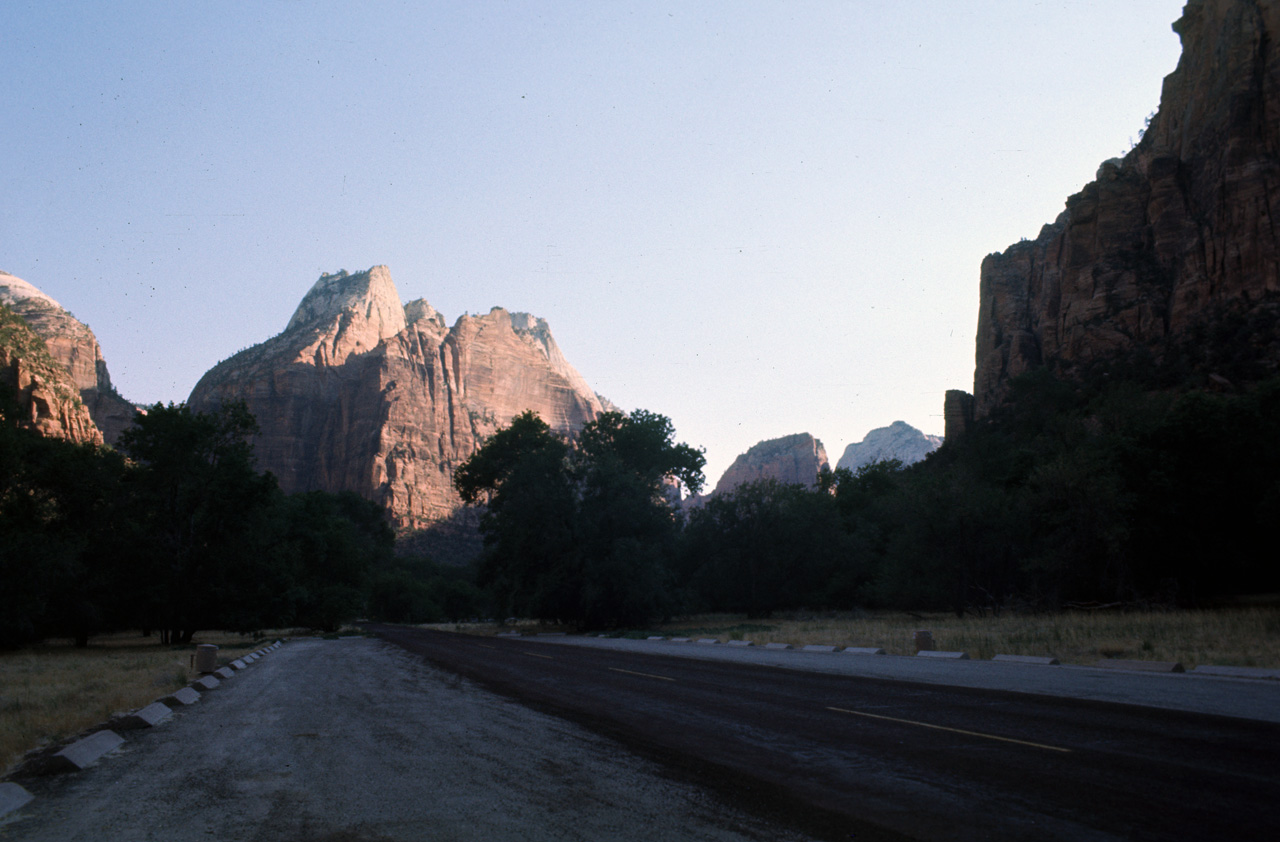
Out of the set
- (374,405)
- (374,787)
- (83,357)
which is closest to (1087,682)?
(374,787)

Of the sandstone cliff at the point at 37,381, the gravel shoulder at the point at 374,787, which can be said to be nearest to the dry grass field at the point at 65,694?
the gravel shoulder at the point at 374,787

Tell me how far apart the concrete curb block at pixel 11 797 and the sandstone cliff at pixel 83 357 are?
124655 millimetres

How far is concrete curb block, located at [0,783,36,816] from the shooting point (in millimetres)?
5734

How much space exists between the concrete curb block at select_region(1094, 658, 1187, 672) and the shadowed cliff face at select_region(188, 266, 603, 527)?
149466 mm

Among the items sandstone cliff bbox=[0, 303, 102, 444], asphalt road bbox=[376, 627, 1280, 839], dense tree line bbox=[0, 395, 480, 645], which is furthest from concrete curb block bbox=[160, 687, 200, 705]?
sandstone cliff bbox=[0, 303, 102, 444]

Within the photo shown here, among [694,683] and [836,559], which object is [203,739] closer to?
[694,683]

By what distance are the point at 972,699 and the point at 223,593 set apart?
36.8m

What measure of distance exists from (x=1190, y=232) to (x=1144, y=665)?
233ft

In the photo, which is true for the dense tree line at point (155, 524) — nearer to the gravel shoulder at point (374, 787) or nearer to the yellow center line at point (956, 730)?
the gravel shoulder at point (374, 787)

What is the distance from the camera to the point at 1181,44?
79.5 meters

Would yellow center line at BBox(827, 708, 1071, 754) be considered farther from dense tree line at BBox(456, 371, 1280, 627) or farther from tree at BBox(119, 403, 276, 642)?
tree at BBox(119, 403, 276, 642)

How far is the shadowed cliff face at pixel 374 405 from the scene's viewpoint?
16012cm

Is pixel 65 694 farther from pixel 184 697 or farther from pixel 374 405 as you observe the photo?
pixel 374 405

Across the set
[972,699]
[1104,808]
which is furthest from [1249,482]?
[1104,808]
